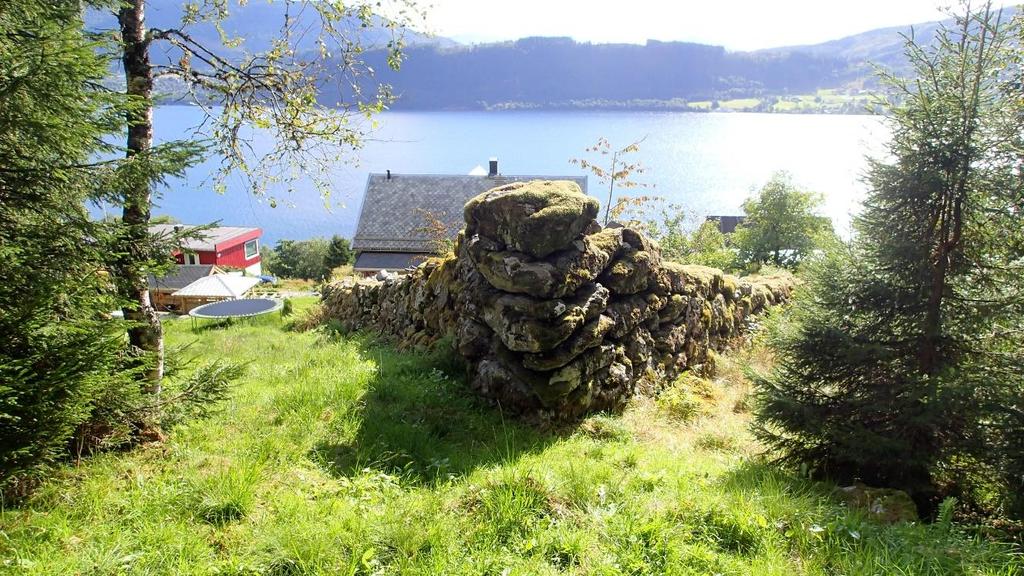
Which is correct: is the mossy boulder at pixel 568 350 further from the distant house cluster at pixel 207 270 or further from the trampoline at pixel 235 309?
the trampoline at pixel 235 309

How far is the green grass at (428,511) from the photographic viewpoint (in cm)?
334

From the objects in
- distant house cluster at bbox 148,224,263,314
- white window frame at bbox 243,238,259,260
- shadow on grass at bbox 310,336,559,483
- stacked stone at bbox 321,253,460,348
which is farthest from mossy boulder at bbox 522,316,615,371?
white window frame at bbox 243,238,259,260

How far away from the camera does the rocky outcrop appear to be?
6453mm

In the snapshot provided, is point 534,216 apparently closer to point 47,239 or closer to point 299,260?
point 47,239

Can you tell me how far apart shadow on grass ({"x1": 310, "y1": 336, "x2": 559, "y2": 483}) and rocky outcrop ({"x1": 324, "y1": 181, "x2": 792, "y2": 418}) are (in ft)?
1.15

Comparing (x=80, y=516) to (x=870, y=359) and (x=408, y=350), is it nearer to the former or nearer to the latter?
(x=408, y=350)

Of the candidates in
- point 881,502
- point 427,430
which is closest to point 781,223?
point 881,502

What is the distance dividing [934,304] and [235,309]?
1833 centimetres

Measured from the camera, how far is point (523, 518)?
12.7 feet

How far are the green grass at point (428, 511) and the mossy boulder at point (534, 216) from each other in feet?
7.57

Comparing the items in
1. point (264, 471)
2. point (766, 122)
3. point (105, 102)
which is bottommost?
point (264, 471)

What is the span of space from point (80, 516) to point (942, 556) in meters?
5.60

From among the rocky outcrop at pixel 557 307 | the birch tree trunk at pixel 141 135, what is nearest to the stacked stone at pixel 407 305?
the rocky outcrop at pixel 557 307

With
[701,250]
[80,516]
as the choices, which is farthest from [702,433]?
[701,250]
